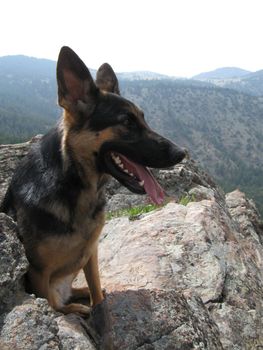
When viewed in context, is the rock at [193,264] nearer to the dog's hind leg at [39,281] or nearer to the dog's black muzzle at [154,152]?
the dog's hind leg at [39,281]

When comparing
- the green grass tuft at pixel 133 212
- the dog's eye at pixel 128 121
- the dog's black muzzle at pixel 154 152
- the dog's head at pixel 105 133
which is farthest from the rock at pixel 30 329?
the green grass tuft at pixel 133 212

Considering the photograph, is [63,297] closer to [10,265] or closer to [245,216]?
[10,265]

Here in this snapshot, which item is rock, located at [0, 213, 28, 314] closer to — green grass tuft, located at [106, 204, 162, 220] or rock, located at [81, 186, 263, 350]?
rock, located at [81, 186, 263, 350]

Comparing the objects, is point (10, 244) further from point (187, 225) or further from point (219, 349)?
point (187, 225)

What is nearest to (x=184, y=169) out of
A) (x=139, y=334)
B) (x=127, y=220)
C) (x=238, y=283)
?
(x=127, y=220)

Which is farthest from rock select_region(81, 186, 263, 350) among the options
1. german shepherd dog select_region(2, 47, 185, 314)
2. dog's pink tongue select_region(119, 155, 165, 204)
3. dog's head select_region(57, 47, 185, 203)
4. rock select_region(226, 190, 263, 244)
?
rock select_region(226, 190, 263, 244)

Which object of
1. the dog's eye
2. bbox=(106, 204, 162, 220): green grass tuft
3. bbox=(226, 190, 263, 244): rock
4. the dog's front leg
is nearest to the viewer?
the dog's eye

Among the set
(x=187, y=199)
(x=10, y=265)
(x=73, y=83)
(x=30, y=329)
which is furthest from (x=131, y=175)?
(x=187, y=199)

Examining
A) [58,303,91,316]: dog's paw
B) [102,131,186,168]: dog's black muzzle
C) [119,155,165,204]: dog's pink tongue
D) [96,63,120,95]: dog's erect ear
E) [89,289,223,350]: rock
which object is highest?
[96,63,120,95]: dog's erect ear
